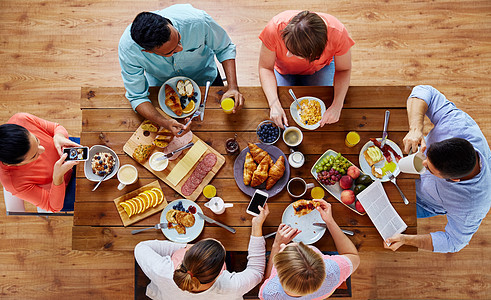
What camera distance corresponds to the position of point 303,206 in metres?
2.15

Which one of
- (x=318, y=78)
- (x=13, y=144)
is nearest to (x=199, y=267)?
(x=13, y=144)

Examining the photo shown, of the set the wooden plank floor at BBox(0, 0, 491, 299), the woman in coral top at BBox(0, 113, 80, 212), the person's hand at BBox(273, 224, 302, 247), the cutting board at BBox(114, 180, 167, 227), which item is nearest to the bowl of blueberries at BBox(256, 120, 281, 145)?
the person's hand at BBox(273, 224, 302, 247)

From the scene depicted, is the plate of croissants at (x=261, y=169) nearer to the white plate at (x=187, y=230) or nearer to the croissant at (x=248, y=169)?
the croissant at (x=248, y=169)

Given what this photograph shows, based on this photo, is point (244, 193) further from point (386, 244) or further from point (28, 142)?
point (28, 142)

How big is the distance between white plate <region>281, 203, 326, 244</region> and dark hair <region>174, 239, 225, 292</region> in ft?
1.65

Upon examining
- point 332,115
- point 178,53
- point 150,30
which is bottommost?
point 332,115

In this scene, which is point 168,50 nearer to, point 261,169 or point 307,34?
point 307,34

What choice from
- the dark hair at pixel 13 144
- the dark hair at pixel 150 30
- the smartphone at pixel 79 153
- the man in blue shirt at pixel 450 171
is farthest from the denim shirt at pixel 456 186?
the dark hair at pixel 13 144

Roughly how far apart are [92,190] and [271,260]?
1.29m

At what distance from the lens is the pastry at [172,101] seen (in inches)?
91.5

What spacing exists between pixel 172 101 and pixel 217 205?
79cm

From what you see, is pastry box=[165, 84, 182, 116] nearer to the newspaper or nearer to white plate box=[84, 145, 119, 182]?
white plate box=[84, 145, 119, 182]

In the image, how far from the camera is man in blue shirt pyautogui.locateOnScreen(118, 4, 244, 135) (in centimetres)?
196

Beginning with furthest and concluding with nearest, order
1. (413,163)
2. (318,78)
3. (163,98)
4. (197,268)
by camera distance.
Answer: (318,78), (163,98), (413,163), (197,268)
